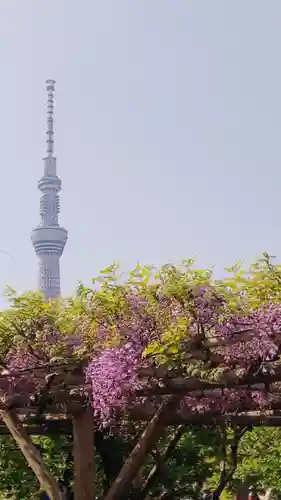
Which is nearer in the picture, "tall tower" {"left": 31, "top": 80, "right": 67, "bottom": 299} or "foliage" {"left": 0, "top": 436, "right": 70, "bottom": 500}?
"foliage" {"left": 0, "top": 436, "right": 70, "bottom": 500}

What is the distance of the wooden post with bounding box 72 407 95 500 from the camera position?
27.4 ft

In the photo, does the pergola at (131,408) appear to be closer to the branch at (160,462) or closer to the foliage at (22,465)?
the branch at (160,462)

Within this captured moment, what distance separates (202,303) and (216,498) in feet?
19.5

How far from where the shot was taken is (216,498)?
1160 centimetres

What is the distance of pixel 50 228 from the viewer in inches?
6462

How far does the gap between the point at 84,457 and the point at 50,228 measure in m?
157

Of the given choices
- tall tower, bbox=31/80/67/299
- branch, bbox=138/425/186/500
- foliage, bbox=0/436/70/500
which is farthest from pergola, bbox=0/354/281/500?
tall tower, bbox=31/80/67/299

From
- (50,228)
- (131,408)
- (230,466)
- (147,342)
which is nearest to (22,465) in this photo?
(230,466)

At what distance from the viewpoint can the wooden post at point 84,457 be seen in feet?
27.4

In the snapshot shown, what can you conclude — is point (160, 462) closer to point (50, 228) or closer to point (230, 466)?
point (230, 466)

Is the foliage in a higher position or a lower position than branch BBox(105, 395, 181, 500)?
higher

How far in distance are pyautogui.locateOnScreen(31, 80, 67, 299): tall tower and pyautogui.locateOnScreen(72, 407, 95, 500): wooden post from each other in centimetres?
13768

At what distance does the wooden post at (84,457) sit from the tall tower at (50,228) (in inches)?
5420

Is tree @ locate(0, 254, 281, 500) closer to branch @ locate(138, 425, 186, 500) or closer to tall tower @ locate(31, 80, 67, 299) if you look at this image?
branch @ locate(138, 425, 186, 500)
